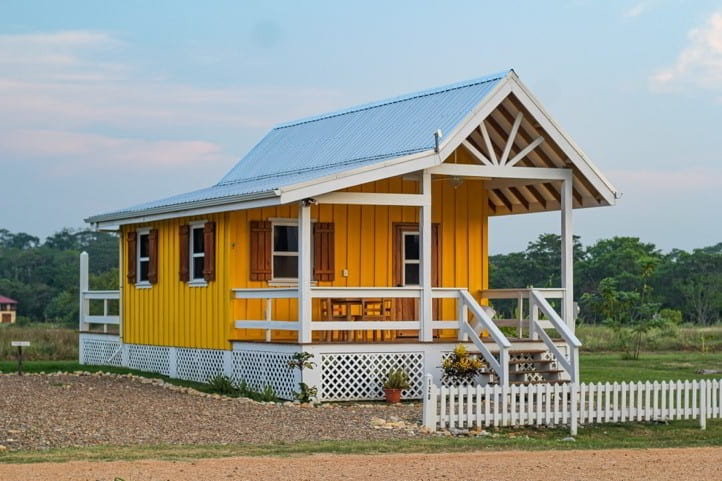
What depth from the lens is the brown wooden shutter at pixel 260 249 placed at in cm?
2433

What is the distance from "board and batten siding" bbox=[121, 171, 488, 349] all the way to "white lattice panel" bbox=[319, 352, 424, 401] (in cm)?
261

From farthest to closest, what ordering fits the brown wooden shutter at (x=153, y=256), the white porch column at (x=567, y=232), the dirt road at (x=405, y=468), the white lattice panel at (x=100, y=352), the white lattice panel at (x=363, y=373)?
the white lattice panel at (x=100, y=352)
the brown wooden shutter at (x=153, y=256)
the white porch column at (x=567, y=232)
the white lattice panel at (x=363, y=373)
the dirt road at (x=405, y=468)

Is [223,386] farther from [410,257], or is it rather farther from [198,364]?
[410,257]

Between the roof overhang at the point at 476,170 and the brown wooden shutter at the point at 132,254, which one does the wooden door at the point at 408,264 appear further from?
the brown wooden shutter at the point at 132,254

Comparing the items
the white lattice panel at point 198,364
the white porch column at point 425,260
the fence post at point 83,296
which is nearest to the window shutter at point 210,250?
the white lattice panel at point 198,364

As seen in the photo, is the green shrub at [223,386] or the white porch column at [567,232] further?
the white porch column at [567,232]

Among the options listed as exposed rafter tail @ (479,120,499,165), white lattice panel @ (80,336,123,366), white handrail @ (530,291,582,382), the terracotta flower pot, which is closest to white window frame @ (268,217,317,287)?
the terracotta flower pot

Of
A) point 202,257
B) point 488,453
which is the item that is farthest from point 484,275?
point 488,453

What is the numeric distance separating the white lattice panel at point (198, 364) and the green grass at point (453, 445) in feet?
25.9

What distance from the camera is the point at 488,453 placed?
15789 millimetres

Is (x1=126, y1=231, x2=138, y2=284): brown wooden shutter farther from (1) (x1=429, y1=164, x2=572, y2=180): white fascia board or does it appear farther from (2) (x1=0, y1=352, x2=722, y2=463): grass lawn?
(1) (x1=429, y1=164, x2=572, y2=180): white fascia board

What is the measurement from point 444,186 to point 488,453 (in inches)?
420

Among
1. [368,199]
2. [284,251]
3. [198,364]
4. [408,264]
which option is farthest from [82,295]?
[368,199]

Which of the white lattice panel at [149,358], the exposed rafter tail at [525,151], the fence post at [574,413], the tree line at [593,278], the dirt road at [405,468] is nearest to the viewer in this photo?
the dirt road at [405,468]
